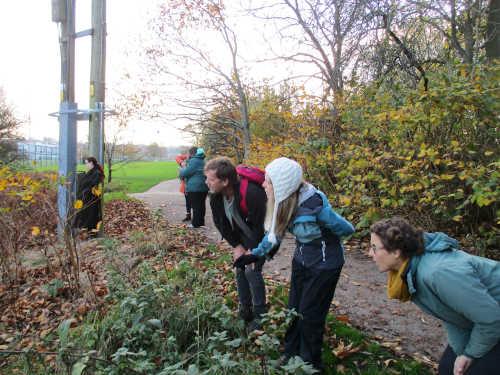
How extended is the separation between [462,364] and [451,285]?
18.2 inches

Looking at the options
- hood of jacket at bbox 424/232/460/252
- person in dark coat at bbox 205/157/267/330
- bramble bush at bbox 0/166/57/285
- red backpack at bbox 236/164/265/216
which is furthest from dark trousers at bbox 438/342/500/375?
bramble bush at bbox 0/166/57/285

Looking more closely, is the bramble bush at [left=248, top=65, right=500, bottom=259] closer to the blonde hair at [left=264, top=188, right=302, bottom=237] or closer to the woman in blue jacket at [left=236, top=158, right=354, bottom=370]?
the woman in blue jacket at [left=236, top=158, right=354, bottom=370]

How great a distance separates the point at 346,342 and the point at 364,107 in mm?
4383

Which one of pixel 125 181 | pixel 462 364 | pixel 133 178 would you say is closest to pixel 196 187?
pixel 462 364

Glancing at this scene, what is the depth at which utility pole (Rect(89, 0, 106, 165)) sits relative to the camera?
291 inches

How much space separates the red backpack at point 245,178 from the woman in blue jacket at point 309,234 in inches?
14.6

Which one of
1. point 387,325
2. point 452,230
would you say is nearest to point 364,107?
point 452,230

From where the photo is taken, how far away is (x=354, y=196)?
6.39 metres

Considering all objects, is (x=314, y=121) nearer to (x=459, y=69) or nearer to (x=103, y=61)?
(x=459, y=69)

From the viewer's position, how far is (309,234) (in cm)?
277

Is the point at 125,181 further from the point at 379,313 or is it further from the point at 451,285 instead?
the point at 451,285

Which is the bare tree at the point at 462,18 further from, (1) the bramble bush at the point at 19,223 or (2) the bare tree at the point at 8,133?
(2) the bare tree at the point at 8,133

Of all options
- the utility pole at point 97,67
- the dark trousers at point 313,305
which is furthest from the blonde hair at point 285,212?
the utility pole at point 97,67

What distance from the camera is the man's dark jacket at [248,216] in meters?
3.20
